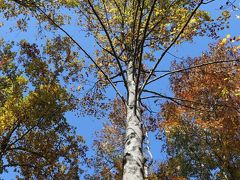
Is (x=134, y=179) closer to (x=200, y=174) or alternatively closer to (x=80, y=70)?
(x=80, y=70)

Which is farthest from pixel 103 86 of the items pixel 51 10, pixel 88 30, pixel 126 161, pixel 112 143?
pixel 112 143

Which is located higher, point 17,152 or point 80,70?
point 80,70

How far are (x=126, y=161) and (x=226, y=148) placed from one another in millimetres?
9196

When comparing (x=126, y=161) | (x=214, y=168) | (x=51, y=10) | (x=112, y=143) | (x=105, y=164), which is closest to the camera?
(x=126, y=161)

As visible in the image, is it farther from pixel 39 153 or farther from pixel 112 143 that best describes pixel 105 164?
pixel 39 153

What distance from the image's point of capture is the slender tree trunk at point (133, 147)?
374 centimetres

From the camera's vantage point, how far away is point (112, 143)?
61.3 ft

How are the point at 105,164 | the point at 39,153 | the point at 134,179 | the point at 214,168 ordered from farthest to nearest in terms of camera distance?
1. the point at 105,164
2. the point at 214,168
3. the point at 39,153
4. the point at 134,179

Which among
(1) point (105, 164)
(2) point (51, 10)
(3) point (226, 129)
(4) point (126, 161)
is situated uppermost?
(2) point (51, 10)

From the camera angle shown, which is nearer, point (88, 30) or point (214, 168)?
point (88, 30)

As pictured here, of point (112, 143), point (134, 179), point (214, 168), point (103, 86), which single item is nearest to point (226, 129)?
point (214, 168)

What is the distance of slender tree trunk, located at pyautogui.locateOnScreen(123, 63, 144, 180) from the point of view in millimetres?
3736

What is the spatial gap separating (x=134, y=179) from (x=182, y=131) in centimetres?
1176

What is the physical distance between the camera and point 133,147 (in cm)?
421
